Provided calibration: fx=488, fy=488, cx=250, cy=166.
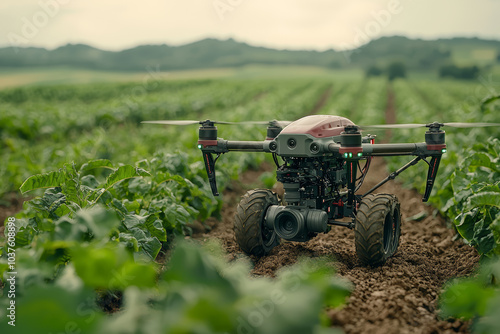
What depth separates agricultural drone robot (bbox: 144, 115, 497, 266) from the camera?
428cm

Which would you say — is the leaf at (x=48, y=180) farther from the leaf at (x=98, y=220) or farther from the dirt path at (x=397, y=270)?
the dirt path at (x=397, y=270)

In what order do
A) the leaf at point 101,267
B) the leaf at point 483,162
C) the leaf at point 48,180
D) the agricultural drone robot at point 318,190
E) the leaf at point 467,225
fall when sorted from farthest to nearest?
the leaf at point 483,162
the leaf at point 467,225
the agricultural drone robot at point 318,190
the leaf at point 48,180
the leaf at point 101,267

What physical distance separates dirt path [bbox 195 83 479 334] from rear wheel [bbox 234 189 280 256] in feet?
0.56

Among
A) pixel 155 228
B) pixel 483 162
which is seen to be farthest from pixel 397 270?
pixel 155 228

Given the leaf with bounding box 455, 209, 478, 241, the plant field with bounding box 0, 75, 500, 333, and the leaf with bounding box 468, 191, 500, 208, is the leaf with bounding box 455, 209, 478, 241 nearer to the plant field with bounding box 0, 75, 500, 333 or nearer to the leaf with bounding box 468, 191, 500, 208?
the plant field with bounding box 0, 75, 500, 333

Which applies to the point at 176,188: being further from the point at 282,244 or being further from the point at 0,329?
the point at 0,329

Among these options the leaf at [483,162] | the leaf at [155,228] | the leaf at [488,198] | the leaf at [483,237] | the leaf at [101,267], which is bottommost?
the leaf at [483,237]

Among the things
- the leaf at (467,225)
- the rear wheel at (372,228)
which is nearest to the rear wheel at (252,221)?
the rear wheel at (372,228)

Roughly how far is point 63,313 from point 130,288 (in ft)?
1.37

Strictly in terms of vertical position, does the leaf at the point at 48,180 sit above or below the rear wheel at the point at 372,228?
above

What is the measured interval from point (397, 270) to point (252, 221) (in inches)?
56.1

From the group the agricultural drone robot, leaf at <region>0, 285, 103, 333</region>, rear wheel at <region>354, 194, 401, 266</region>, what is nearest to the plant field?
leaf at <region>0, 285, 103, 333</region>

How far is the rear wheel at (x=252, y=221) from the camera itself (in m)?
4.75

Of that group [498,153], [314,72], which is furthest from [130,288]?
[314,72]
